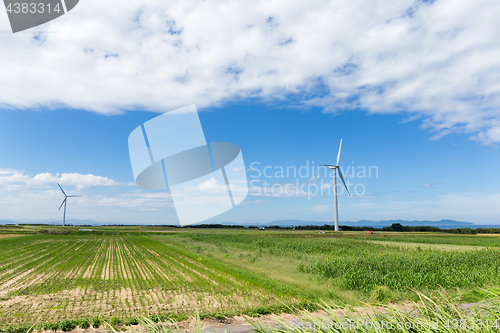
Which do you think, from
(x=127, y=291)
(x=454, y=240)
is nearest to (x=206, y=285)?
(x=127, y=291)

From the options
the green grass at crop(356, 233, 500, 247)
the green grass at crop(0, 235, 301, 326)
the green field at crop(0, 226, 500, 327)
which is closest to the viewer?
the green grass at crop(0, 235, 301, 326)

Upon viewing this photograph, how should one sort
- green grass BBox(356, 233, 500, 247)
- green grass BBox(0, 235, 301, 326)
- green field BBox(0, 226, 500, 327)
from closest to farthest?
green grass BBox(0, 235, 301, 326) → green field BBox(0, 226, 500, 327) → green grass BBox(356, 233, 500, 247)

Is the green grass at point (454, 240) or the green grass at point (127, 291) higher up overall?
the green grass at point (127, 291)

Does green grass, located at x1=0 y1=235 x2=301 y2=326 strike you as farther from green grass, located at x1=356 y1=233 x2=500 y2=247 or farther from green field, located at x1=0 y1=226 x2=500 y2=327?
green grass, located at x1=356 y1=233 x2=500 y2=247

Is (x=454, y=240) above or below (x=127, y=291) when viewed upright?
below

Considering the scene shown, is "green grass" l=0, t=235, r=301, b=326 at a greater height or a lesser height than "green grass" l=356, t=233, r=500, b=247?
greater

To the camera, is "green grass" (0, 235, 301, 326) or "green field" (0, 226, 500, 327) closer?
"green grass" (0, 235, 301, 326)

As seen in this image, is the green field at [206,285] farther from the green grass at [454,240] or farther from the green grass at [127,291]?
the green grass at [454,240]

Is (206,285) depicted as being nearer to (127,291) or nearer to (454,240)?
(127,291)

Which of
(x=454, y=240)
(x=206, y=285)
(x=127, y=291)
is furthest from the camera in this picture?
(x=454, y=240)

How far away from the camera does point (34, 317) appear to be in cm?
1011

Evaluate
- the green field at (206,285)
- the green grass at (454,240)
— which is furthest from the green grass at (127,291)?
the green grass at (454,240)

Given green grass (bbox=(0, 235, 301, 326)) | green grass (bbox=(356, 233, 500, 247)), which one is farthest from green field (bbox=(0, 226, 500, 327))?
green grass (bbox=(356, 233, 500, 247))

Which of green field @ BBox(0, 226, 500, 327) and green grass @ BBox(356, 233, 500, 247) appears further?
green grass @ BBox(356, 233, 500, 247)
